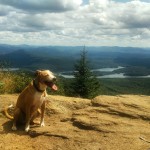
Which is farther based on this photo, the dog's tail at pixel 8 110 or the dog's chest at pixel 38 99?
the dog's tail at pixel 8 110

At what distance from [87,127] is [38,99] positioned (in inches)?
60.0

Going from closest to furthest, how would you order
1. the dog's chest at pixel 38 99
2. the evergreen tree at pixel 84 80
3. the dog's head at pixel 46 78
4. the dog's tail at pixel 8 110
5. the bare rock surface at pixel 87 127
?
the bare rock surface at pixel 87 127 < the dog's head at pixel 46 78 < the dog's chest at pixel 38 99 < the dog's tail at pixel 8 110 < the evergreen tree at pixel 84 80

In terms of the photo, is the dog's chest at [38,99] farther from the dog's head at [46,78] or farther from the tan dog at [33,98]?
the dog's head at [46,78]

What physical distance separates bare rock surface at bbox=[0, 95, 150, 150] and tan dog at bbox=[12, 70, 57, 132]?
0.32 metres

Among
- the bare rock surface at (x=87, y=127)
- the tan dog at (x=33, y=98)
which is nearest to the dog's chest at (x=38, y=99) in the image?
the tan dog at (x=33, y=98)

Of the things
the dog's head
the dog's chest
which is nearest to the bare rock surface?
the dog's chest

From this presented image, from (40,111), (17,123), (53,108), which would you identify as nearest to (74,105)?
(53,108)

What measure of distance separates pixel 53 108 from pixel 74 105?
763 mm

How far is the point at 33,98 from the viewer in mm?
8133

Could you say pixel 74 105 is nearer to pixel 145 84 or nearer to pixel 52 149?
pixel 52 149

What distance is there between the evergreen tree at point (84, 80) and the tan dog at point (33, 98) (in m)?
12.9

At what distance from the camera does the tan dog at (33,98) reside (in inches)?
309

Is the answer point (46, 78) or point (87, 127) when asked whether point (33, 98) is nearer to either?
point (46, 78)

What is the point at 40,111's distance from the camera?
909cm
